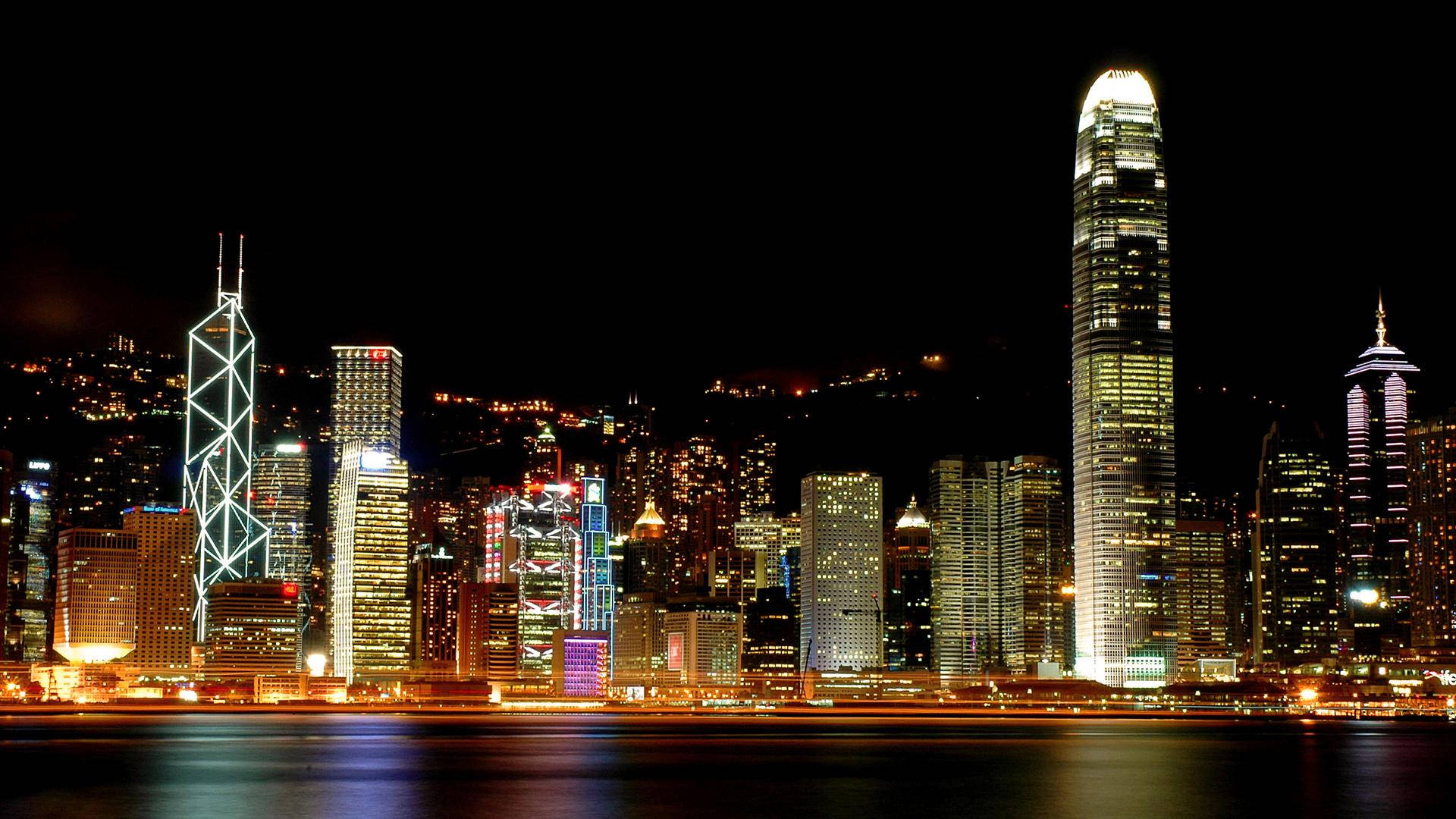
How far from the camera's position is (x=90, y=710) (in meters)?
190

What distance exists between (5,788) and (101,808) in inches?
370

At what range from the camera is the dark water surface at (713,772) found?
66.6m

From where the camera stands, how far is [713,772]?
86.0 m

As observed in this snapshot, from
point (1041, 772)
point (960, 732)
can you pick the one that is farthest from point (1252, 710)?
point (1041, 772)

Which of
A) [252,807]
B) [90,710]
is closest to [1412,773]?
[252,807]

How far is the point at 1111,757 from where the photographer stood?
9794 cm

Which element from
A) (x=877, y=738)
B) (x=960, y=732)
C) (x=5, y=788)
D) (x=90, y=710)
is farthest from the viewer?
(x=90, y=710)

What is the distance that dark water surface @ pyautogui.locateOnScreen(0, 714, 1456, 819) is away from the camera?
218ft

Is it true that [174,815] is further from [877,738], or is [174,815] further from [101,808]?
[877,738]

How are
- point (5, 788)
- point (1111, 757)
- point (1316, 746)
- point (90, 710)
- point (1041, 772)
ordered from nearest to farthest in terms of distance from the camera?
point (5, 788) → point (1041, 772) → point (1111, 757) → point (1316, 746) → point (90, 710)

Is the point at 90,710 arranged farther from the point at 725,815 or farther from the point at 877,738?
the point at 725,815

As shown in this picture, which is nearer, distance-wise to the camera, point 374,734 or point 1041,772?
point 1041,772

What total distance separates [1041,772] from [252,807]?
1533 inches

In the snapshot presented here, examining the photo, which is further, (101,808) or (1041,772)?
(1041,772)
